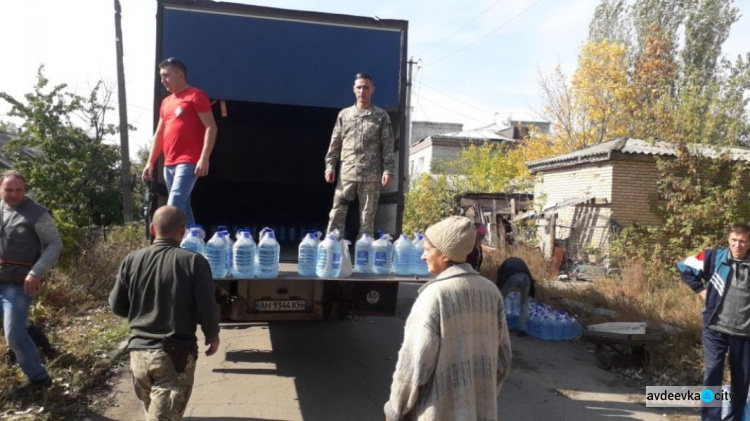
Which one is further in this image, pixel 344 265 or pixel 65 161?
pixel 65 161

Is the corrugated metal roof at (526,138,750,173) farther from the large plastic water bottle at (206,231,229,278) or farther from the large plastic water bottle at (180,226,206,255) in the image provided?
the large plastic water bottle at (180,226,206,255)

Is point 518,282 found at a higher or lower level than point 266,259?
lower

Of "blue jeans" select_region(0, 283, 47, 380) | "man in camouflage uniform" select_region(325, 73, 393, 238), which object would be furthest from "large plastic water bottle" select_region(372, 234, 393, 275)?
"blue jeans" select_region(0, 283, 47, 380)

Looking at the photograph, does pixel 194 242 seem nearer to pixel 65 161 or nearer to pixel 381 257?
pixel 381 257

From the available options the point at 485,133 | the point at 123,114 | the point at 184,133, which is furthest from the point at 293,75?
the point at 485,133

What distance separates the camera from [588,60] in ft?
78.6

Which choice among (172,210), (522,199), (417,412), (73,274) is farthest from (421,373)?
(522,199)

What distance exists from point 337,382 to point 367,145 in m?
2.32

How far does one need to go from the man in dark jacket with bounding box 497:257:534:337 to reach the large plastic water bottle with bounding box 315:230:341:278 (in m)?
3.59

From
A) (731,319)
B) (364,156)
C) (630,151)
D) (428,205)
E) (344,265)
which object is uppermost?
(630,151)

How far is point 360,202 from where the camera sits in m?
5.02

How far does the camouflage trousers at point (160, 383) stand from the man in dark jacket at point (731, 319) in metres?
3.85

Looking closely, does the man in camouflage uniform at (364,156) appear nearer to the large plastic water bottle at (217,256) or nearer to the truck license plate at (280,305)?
the truck license plate at (280,305)

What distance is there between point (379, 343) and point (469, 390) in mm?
A: 4220
